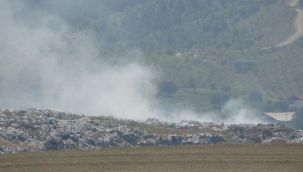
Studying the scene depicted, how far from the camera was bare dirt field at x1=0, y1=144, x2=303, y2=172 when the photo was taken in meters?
118

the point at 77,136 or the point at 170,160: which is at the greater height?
the point at 77,136

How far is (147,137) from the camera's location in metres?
195

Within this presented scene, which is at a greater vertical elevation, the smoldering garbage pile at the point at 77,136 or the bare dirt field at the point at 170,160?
the smoldering garbage pile at the point at 77,136

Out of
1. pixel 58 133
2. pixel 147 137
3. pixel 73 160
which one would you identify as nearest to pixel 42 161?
pixel 73 160

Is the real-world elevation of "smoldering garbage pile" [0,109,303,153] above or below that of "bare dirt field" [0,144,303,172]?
above

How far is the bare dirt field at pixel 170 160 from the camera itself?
389ft

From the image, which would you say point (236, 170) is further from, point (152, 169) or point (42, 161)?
point (42, 161)

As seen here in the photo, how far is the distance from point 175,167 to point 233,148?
819 inches

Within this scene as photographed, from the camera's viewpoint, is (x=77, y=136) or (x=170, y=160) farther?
(x=77, y=136)

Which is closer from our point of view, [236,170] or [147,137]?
[236,170]

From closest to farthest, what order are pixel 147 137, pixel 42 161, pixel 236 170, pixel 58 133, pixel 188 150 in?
pixel 236 170 < pixel 42 161 < pixel 188 150 < pixel 58 133 < pixel 147 137

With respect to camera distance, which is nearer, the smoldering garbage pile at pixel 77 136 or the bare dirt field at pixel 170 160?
the bare dirt field at pixel 170 160

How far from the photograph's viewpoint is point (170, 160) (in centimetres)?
12462

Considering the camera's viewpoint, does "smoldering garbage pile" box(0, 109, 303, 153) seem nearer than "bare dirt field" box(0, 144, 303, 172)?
No
